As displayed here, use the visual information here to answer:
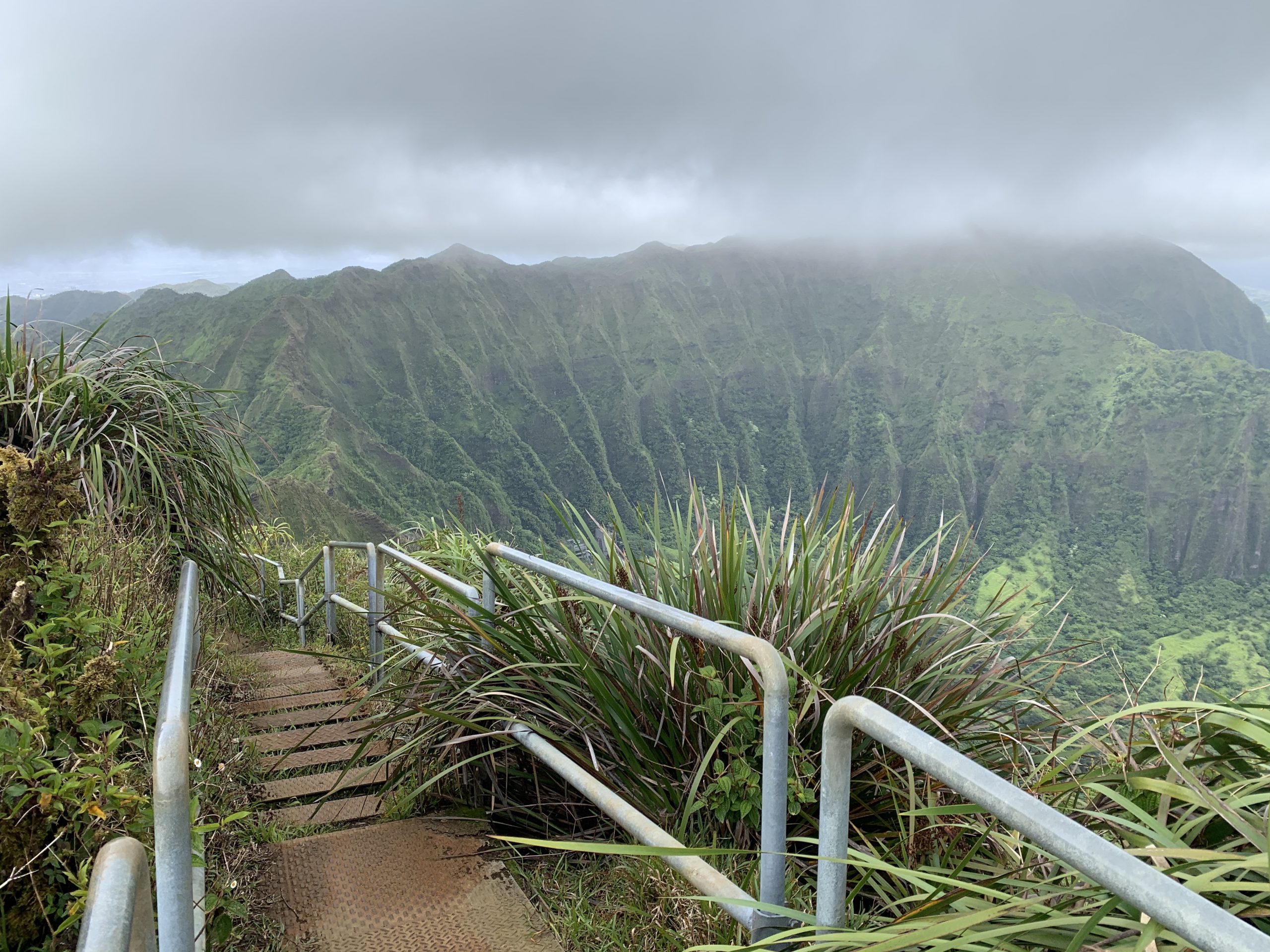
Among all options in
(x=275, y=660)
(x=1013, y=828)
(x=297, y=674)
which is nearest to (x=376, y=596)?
(x=297, y=674)

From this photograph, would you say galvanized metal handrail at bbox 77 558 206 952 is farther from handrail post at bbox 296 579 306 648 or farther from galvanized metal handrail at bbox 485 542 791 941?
handrail post at bbox 296 579 306 648

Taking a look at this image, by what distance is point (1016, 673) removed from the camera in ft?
8.32

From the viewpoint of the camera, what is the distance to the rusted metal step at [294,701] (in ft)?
12.7

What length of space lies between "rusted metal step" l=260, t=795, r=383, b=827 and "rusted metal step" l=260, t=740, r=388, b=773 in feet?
0.81

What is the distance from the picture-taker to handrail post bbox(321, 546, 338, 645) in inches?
213

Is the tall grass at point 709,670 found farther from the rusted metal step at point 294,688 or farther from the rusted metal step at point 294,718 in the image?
the rusted metal step at point 294,688

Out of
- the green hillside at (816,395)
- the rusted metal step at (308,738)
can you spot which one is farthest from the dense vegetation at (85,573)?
the green hillside at (816,395)

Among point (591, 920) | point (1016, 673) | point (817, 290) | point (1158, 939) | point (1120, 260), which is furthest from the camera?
point (1120, 260)

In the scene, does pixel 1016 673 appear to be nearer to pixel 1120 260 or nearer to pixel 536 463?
pixel 536 463

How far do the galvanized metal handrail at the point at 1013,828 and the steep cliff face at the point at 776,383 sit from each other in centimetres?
4912

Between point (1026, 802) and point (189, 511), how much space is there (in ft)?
11.7

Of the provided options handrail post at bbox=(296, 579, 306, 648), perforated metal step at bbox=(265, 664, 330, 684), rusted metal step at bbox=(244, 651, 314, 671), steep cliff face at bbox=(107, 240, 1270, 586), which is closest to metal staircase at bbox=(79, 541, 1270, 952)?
perforated metal step at bbox=(265, 664, 330, 684)

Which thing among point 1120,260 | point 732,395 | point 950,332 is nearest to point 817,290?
point 950,332

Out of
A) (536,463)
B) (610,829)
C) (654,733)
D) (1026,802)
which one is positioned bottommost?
(536,463)
